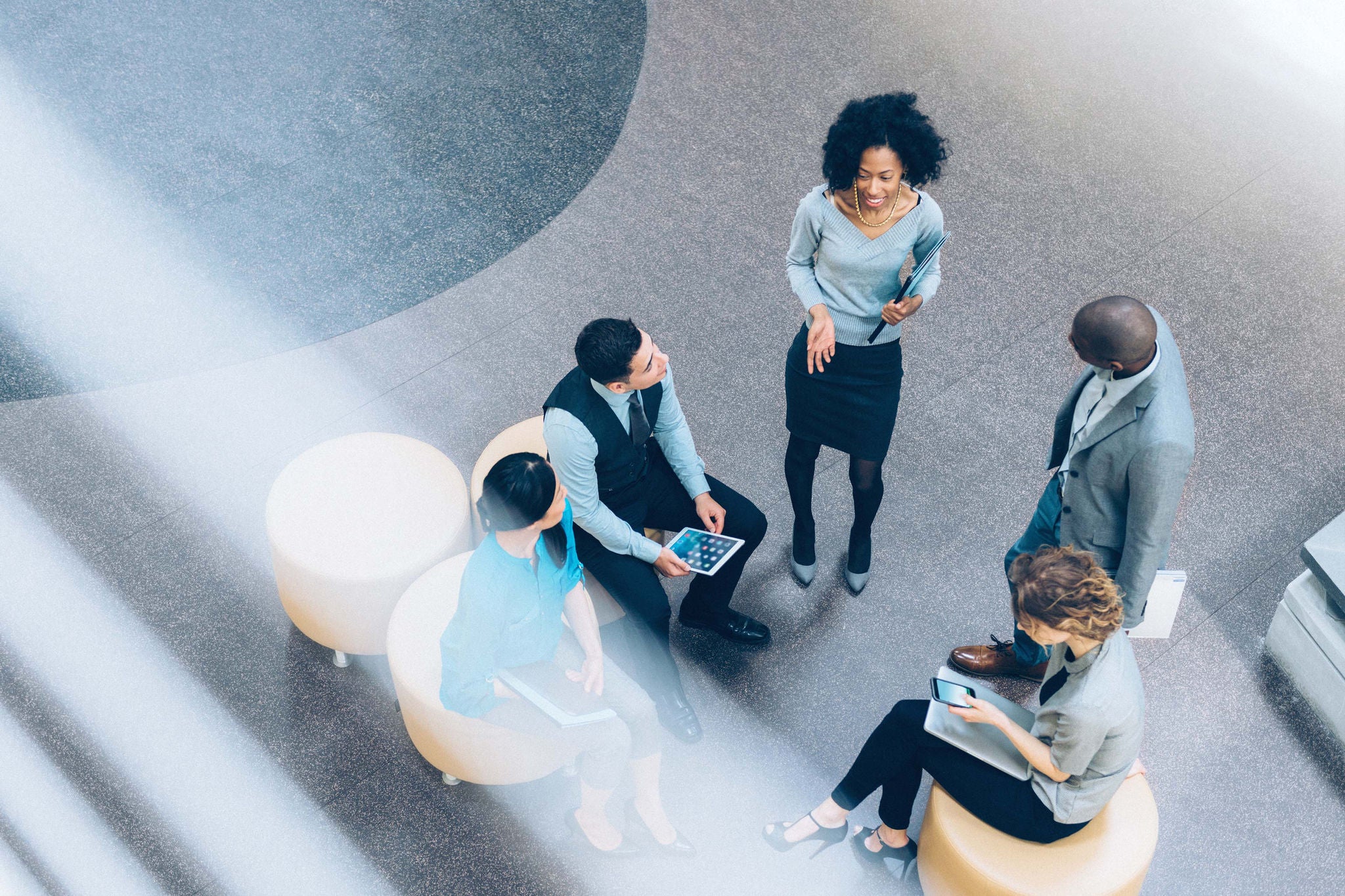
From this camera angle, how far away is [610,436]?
314 cm

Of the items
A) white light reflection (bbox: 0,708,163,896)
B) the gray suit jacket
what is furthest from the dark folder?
white light reflection (bbox: 0,708,163,896)

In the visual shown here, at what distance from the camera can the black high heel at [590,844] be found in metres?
3.24

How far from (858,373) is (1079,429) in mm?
755

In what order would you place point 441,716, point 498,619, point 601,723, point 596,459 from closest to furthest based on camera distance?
1. point 498,619
2. point 601,723
3. point 441,716
4. point 596,459

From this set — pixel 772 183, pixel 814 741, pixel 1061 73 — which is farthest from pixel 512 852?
pixel 1061 73

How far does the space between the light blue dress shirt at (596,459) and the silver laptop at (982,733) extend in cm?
93

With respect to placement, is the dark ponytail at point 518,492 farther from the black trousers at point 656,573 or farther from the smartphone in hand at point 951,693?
the smartphone in hand at point 951,693

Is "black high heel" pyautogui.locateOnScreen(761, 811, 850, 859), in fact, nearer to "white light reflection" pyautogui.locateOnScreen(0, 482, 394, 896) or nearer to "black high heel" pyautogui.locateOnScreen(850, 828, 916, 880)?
"black high heel" pyautogui.locateOnScreen(850, 828, 916, 880)

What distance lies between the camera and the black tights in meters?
3.62

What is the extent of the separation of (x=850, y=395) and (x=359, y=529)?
1.58 metres

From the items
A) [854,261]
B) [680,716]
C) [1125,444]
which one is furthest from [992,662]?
[854,261]

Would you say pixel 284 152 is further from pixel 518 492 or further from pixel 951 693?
pixel 951 693

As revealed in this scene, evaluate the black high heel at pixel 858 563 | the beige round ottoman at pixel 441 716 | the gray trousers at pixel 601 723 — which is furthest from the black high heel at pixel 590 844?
the black high heel at pixel 858 563

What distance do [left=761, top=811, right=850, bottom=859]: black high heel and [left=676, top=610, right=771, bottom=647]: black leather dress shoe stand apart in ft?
2.14
